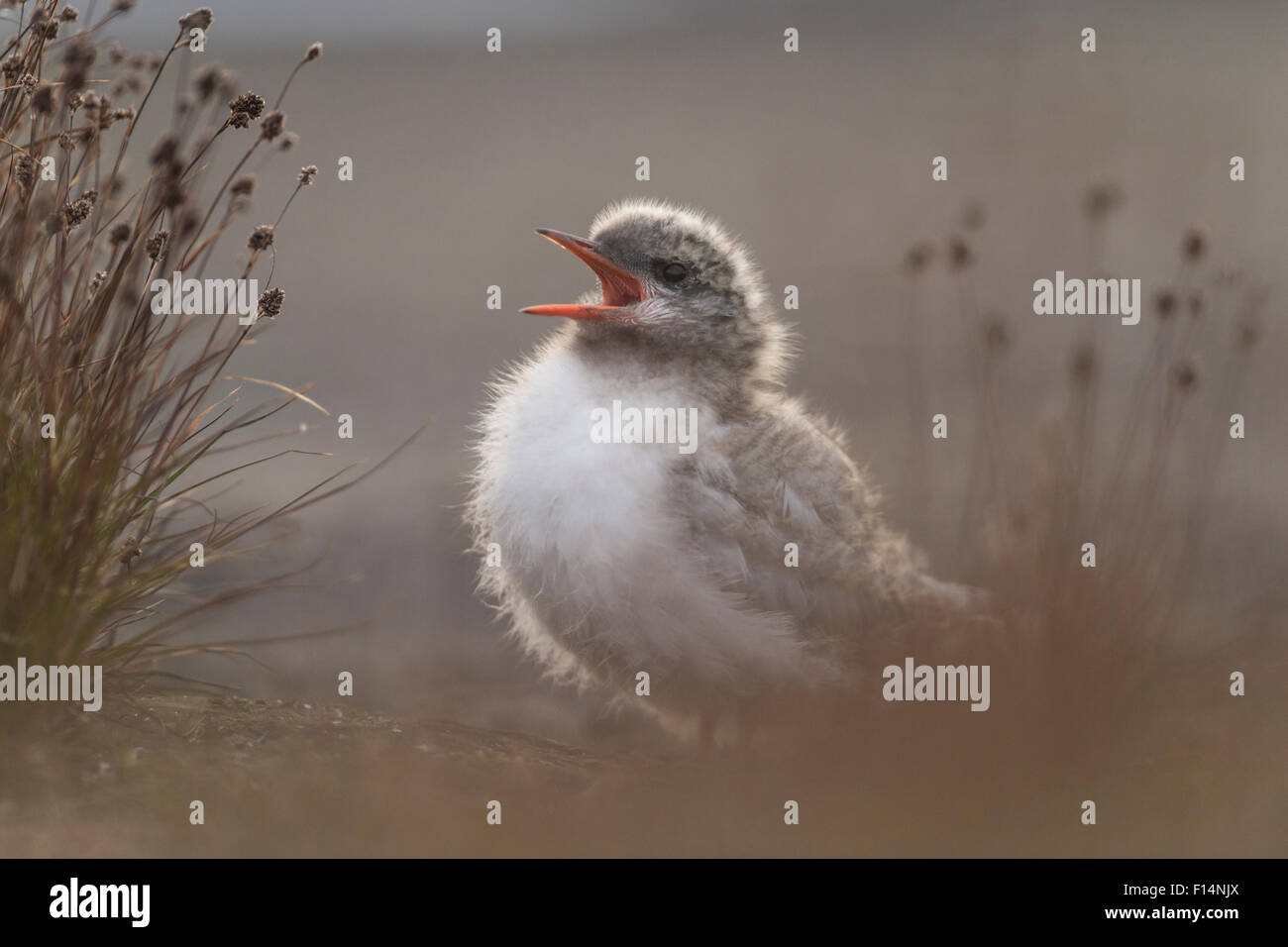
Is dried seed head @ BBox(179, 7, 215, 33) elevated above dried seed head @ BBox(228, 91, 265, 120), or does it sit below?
above

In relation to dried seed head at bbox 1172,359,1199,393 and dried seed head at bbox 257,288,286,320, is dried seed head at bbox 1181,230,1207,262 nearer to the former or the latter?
dried seed head at bbox 1172,359,1199,393

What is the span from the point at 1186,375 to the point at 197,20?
4222 millimetres

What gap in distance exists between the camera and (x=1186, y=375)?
5.75m

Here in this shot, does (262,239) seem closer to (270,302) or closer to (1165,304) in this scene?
(270,302)

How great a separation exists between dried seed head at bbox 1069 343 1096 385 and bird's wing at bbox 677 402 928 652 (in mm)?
1077

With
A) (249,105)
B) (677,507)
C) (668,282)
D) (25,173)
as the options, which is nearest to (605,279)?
(668,282)

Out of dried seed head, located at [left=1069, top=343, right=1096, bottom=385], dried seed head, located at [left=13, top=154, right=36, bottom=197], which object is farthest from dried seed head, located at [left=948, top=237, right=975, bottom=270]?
dried seed head, located at [left=13, top=154, right=36, bottom=197]

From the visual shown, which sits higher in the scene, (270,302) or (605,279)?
(605,279)

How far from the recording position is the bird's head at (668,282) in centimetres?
588

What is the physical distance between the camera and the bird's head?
5.88 m

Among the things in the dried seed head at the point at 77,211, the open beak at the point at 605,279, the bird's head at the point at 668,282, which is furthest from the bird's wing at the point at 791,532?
the dried seed head at the point at 77,211

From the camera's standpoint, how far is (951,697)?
455cm

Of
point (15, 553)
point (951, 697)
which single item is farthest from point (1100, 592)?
point (15, 553)

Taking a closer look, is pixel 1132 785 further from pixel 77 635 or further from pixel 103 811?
pixel 77 635
